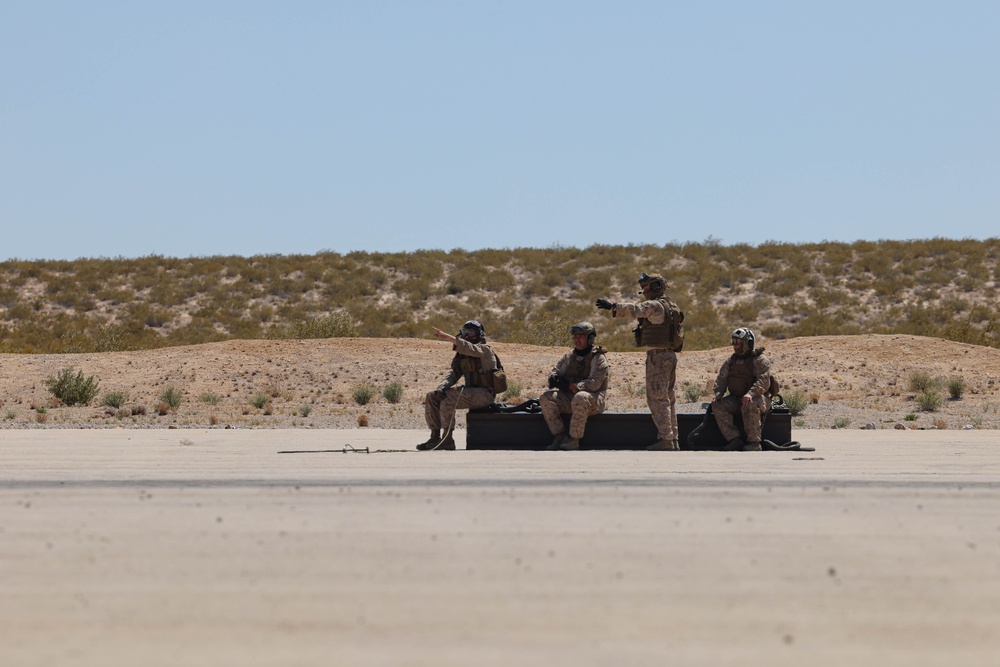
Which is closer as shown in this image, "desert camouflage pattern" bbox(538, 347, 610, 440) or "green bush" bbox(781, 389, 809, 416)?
"desert camouflage pattern" bbox(538, 347, 610, 440)

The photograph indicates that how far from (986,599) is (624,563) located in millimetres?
1670

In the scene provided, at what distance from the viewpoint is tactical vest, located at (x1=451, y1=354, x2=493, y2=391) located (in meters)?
15.0

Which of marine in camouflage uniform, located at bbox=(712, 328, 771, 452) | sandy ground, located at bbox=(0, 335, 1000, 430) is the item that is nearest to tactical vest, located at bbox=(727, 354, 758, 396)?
marine in camouflage uniform, located at bbox=(712, 328, 771, 452)

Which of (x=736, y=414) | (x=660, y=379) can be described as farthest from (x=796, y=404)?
(x=660, y=379)

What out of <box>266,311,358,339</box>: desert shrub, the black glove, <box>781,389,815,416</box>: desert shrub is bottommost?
<box>781,389,815,416</box>: desert shrub

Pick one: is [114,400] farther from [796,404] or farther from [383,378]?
[796,404]

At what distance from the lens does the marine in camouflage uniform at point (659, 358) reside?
47.6 feet

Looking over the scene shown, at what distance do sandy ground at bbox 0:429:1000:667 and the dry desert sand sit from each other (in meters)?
0.02

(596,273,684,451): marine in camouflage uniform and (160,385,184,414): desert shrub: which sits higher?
(596,273,684,451): marine in camouflage uniform

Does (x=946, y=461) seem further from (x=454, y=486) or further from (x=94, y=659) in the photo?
(x=94, y=659)

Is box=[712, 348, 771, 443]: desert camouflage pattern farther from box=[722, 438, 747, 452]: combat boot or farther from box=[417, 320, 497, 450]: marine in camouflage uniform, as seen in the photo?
box=[417, 320, 497, 450]: marine in camouflage uniform

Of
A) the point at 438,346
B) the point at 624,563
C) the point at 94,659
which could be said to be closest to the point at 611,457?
the point at 624,563

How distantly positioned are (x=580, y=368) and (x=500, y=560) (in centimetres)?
820

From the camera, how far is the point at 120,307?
57.2m
